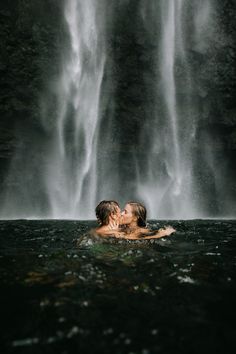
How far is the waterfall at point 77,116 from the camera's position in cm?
2573

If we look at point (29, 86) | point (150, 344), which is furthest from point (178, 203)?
point (150, 344)

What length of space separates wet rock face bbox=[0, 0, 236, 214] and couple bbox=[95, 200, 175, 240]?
18.4 metres

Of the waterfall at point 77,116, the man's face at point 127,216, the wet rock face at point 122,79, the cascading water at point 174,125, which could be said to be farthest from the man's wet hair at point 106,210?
the wet rock face at point 122,79

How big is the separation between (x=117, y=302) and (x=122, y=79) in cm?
2370

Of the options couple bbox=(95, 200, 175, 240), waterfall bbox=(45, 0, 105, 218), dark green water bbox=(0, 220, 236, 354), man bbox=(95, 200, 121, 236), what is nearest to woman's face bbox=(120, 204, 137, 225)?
couple bbox=(95, 200, 175, 240)

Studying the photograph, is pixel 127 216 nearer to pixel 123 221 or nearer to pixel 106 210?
pixel 123 221

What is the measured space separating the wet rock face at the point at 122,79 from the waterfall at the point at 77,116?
2.08 feet

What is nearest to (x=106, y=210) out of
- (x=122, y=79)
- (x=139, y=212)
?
(x=139, y=212)

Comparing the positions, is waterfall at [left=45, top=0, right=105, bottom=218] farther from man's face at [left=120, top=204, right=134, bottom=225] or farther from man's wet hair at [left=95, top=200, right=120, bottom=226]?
man's wet hair at [left=95, top=200, right=120, bottom=226]

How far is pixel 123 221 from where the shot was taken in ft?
26.5

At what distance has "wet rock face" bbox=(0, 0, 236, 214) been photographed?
81.0 ft

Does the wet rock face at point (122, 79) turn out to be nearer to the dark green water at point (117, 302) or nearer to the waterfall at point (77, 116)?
the waterfall at point (77, 116)

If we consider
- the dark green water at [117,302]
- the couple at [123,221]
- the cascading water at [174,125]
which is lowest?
the dark green water at [117,302]

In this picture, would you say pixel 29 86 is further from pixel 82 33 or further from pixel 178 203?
pixel 178 203
